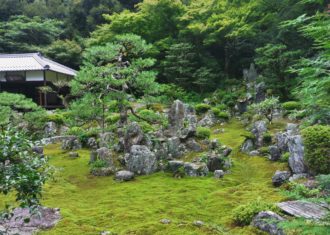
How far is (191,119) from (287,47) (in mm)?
8140

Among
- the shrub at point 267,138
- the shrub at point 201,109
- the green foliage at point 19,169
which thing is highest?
the green foliage at point 19,169

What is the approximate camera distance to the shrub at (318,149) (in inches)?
370

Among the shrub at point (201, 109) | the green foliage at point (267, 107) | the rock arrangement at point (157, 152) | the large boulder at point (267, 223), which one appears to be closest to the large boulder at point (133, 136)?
the rock arrangement at point (157, 152)

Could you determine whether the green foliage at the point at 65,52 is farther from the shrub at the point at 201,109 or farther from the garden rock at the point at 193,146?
the garden rock at the point at 193,146

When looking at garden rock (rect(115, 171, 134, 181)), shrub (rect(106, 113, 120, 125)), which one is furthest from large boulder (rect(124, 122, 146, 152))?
shrub (rect(106, 113, 120, 125))

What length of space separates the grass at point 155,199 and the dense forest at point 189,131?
0.04m

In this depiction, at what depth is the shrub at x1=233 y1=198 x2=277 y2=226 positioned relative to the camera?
282 inches

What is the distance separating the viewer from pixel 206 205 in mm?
8469

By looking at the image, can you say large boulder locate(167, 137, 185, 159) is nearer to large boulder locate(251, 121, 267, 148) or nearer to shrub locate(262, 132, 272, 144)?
large boulder locate(251, 121, 267, 148)

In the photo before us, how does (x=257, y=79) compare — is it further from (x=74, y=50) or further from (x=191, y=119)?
(x=74, y=50)

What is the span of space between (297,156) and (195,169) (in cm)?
264

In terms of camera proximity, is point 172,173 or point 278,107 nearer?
point 172,173

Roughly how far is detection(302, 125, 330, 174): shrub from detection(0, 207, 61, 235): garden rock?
591cm

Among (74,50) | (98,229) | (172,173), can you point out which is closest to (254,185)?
(172,173)
